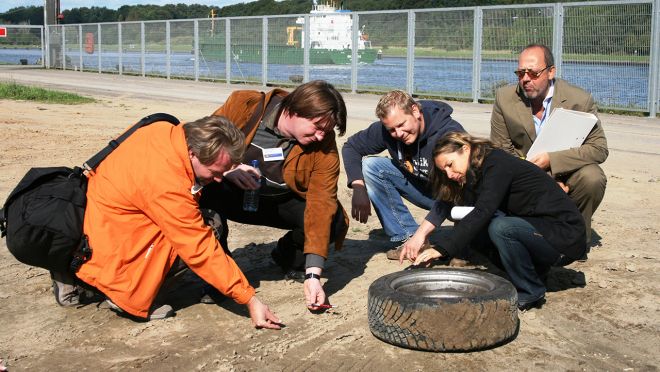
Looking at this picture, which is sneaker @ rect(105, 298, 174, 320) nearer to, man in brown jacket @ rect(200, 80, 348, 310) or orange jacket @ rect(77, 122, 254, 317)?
orange jacket @ rect(77, 122, 254, 317)

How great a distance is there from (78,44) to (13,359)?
34.4 metres

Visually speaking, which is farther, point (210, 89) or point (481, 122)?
point (210, 89)

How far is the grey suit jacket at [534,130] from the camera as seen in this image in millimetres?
5551

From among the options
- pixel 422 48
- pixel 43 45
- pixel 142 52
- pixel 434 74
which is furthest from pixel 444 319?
pixel 43 45

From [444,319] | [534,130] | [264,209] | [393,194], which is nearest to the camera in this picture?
[444,319]

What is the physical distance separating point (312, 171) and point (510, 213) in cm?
114

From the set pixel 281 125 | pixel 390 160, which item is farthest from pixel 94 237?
pixel 390 160

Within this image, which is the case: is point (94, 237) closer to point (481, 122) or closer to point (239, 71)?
point (481, 122)

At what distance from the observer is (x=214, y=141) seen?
160 inches

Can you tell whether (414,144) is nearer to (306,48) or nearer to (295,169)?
(295,169)

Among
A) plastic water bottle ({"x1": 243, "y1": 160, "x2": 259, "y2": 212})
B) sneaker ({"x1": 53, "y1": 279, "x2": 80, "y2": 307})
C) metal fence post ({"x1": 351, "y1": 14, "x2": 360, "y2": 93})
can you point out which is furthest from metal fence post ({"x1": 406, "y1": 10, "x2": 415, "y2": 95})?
sneaker ({"x1": 53, "y1": 279, "x2": 80, "y2": 307})

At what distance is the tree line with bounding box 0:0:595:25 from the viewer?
31.6 metres

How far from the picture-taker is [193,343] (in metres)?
4.25

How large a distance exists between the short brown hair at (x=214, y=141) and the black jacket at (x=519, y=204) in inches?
47.7
